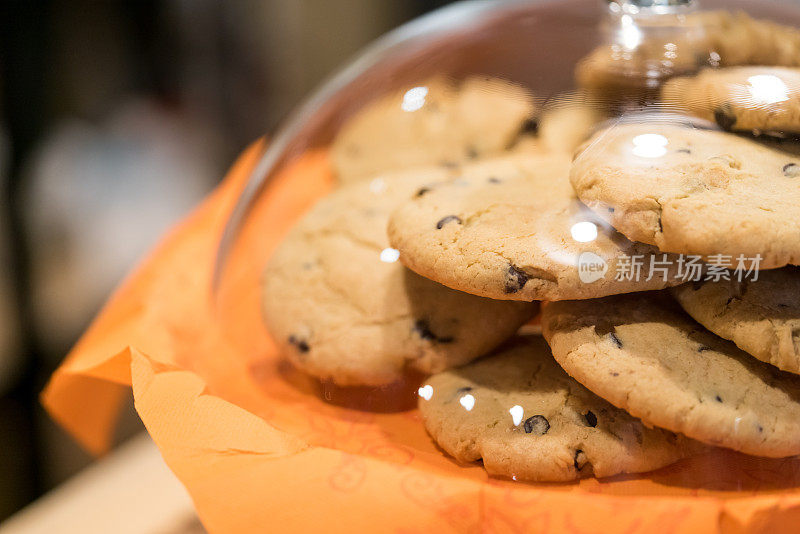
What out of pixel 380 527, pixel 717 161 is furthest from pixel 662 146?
pixel 380 527

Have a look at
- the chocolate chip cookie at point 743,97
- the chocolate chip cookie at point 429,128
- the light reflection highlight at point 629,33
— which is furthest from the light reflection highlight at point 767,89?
the chocolate chip cookie at point 429,128

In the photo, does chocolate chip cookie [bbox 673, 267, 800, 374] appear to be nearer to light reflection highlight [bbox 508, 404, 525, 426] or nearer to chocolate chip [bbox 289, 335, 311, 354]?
light reflection highlight [bbox 508, 404, 525, 426]

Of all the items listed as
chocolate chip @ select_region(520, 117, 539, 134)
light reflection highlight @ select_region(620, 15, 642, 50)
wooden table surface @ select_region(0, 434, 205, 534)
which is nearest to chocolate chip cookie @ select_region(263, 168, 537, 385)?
chocolate chip @ select_region(520, 117, 539, 134)

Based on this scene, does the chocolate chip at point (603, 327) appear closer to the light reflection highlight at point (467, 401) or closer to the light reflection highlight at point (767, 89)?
the light reflection highlight at point (467, 401)

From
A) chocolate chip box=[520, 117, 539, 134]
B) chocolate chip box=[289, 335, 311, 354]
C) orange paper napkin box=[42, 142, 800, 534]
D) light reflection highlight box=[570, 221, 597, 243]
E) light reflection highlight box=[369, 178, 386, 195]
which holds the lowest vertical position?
orange paper napkin box=[42, 142, 800, 534]

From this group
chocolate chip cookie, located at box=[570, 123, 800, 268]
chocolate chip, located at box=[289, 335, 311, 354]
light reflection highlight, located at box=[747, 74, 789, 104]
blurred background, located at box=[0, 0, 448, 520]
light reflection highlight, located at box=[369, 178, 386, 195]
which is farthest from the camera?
blurred background, located at box=[0, 0, 448, 520]

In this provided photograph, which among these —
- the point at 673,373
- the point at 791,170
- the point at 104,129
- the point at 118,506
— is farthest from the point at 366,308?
the point at 104,129
